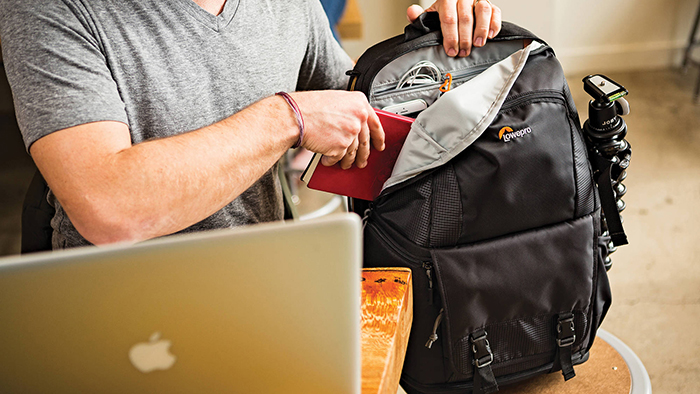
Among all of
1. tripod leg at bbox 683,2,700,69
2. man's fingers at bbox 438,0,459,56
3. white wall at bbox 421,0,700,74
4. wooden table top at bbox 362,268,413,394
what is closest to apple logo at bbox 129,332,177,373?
wooden table top at bbox 362,268,413,394

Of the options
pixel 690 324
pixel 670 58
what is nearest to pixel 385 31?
pixel 670 58

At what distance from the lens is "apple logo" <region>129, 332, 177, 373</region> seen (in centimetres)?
46

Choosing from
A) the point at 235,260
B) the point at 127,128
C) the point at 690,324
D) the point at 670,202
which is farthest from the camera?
the point at 670,202

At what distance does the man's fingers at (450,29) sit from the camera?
0.94 m

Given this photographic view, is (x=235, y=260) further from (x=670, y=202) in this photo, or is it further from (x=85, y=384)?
(x=670, y=202)

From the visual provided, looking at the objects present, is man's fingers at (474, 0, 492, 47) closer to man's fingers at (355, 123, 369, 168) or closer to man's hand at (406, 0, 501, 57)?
man's hand at (406, 0, 501, 57)

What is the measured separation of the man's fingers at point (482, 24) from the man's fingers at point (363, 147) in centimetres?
28

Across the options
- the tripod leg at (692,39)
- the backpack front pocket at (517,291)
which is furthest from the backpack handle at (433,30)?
the tripod leg at (692,39)

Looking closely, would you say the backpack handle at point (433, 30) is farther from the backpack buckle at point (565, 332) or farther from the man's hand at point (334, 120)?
the backpack buckle at point (565, 332)

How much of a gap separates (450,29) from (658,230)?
167cm

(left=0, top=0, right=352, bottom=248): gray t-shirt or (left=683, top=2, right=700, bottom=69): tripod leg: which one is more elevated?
(left=0, top=0, right=352, bottom=248): gray t-shirt

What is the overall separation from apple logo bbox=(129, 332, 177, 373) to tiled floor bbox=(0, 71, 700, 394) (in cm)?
156

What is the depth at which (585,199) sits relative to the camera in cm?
88

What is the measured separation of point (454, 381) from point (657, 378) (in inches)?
40.5
